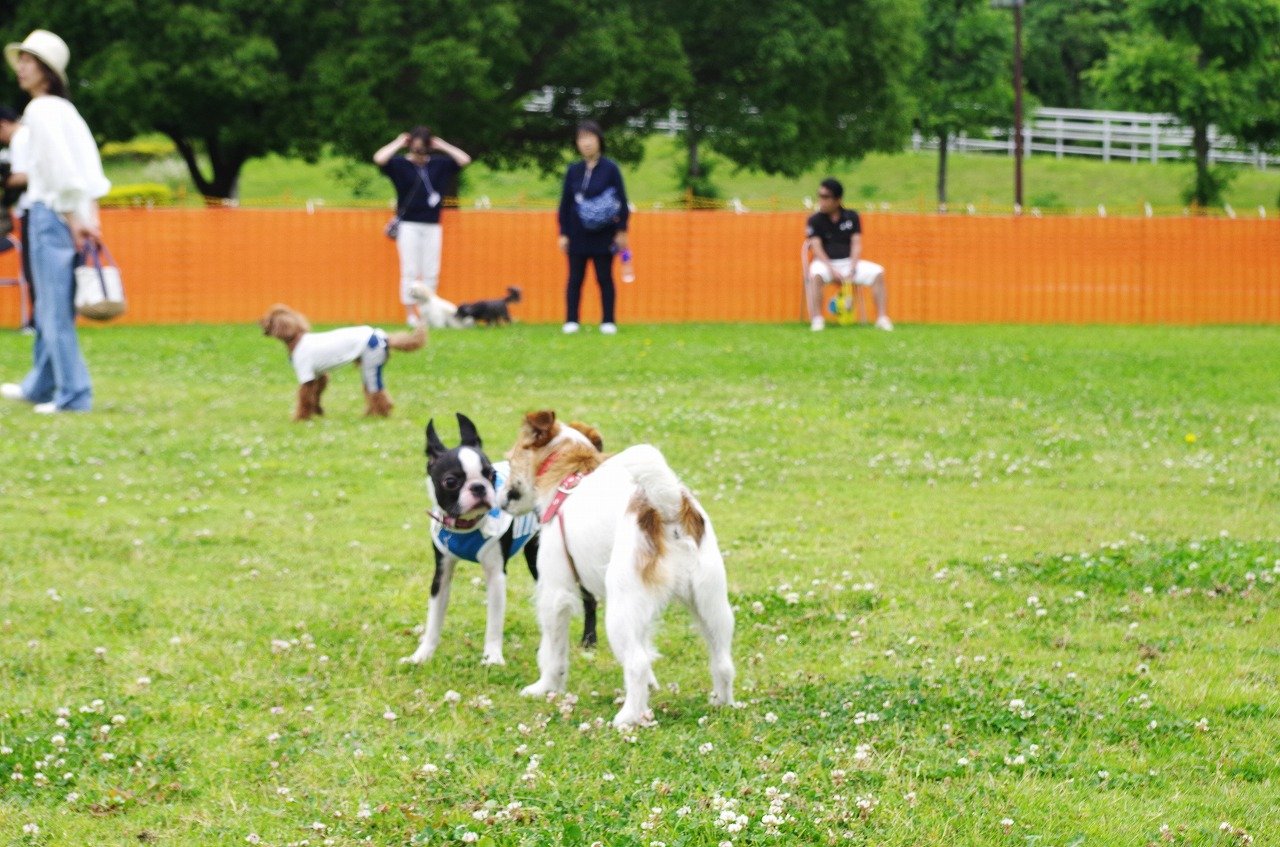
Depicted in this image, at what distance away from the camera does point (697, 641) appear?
6.09 metres

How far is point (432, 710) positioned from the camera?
5184mm

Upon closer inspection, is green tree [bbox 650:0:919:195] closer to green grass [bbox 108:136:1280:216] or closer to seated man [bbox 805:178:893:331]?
green grass [bbox 108:136:1280:216]

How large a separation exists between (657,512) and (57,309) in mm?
8429

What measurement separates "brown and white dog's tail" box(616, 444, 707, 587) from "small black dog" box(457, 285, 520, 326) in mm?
14311

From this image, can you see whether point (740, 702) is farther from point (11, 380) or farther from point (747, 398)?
point (11, 380)

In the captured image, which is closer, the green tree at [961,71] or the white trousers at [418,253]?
the white trousers at [418,253]

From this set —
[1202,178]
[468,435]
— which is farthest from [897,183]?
[468,435]

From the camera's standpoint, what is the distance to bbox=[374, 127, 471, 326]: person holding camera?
1784 cm

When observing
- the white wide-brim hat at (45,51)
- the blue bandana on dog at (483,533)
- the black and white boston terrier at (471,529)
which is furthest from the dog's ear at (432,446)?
the white wide-brim hat at (45,51)

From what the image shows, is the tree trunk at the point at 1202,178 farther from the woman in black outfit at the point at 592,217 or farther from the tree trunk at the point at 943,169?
the woman in black outfit at the point at 592,217

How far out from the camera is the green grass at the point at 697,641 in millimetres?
4184

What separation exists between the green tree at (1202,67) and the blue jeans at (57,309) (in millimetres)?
35248

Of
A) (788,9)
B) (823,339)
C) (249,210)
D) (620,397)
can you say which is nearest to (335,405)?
(620,397)

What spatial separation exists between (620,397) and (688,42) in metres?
28.2
